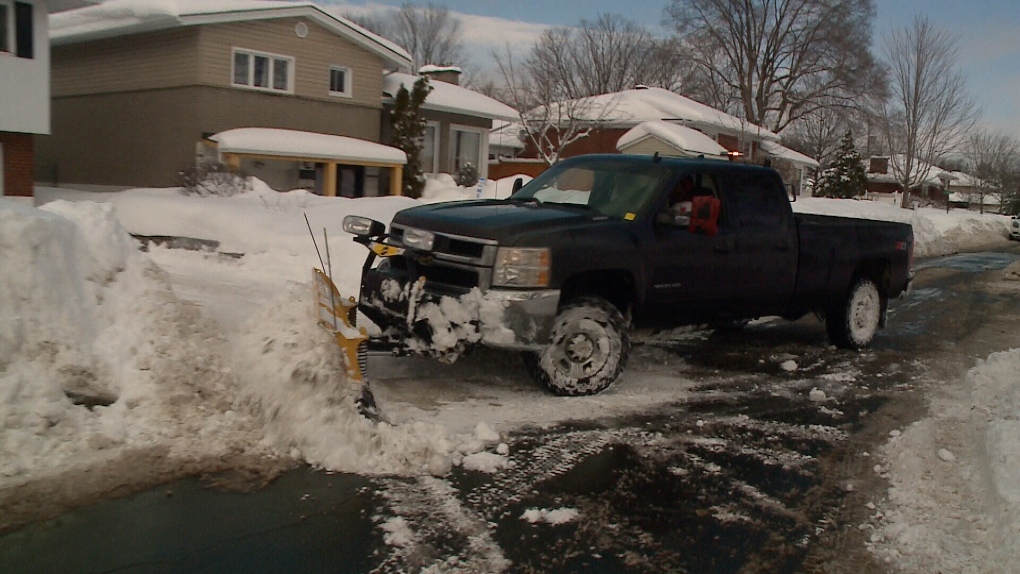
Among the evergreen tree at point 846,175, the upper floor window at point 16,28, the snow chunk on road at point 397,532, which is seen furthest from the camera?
the evergreen tree at point 846,175

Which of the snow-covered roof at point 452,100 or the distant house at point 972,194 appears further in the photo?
the distant house at point 972,194

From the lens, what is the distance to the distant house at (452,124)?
27578 millimetres

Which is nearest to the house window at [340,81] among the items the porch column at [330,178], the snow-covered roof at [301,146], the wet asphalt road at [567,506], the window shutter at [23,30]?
the snow-covered roof at [301,146]

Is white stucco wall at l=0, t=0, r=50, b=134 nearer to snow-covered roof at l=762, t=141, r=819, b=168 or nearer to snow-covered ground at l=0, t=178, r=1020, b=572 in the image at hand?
snow-covered ground at l=0, t=178, r=1020, b=572

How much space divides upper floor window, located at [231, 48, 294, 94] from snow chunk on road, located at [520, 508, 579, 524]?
1970 centimetres

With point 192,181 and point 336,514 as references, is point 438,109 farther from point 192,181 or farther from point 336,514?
point 336,514

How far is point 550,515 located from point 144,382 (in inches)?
100

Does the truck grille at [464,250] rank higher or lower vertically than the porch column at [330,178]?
lower

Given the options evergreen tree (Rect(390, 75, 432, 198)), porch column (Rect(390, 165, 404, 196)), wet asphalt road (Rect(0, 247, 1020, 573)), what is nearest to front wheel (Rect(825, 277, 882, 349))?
wet asphalt road (Rect(0, 247, 1020, 573))

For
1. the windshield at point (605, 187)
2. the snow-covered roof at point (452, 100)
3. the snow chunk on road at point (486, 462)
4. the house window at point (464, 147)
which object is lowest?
the snow chunk on road at point (486, 462)

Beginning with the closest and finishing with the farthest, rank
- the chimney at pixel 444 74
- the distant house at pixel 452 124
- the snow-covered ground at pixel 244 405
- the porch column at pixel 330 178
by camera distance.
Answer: the snow-covered ground at pixel 244 405 → the porch column at pixel 330 178 → the distant house at pixel 452 124 → the chimney at pixel 444 74

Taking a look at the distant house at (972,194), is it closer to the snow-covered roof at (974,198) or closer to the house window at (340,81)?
the snow-covered roof at (974,198)

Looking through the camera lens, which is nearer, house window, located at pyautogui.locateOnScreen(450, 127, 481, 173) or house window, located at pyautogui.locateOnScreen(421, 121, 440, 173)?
house window, located at pyautogui.locateOnScreen(421, 121, 440, 173)

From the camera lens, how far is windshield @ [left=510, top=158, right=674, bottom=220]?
716 centimetres
